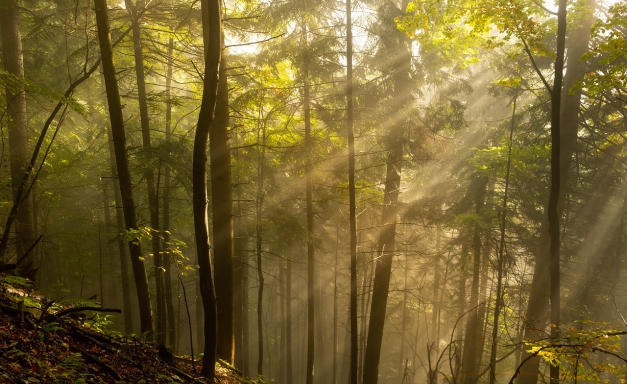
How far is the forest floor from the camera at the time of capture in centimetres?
354

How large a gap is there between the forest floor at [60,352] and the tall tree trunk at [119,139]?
1.06 metres

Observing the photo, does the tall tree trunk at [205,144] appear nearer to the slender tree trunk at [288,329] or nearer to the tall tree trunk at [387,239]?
the tall tree trunk at [387,239]

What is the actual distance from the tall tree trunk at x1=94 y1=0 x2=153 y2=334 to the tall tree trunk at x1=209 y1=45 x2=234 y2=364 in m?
1.41

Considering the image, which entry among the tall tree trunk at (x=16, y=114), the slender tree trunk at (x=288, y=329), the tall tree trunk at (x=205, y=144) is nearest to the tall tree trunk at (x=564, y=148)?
the tall tree trunk at (x=205, y=144)

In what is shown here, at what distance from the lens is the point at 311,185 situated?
12.5 meters

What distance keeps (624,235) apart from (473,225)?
29.5 ft

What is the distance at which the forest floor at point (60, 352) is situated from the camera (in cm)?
354

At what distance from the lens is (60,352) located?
163 inches

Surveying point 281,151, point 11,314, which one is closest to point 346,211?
point 281,151

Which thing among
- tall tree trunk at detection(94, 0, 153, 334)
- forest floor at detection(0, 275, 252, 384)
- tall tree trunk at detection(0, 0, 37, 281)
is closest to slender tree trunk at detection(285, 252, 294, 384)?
tall tree trunk at detection(0, 0, 37, 281)

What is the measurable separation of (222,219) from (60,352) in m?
3.76

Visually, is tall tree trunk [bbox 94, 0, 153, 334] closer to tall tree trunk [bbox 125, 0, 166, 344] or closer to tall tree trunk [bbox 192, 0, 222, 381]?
tall tree trunk [bbox 192, 0, 222, 381]

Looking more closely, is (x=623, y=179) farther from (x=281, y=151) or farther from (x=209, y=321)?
(x=209, y=321)

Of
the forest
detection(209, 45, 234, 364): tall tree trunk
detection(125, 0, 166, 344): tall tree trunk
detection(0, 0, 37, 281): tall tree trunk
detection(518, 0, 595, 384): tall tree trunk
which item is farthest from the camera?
detection(518, 0, 595, 384): tall tree trunk
